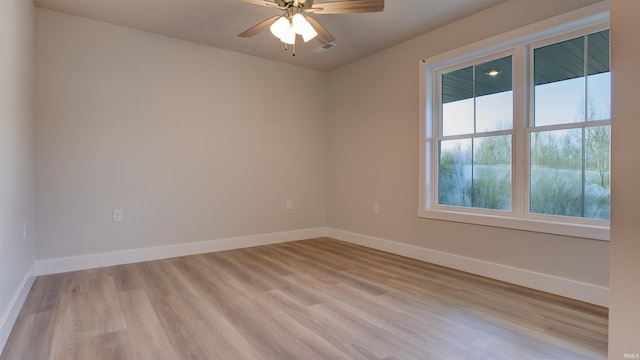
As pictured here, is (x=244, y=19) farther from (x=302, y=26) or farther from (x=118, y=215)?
(x=118, y=215)

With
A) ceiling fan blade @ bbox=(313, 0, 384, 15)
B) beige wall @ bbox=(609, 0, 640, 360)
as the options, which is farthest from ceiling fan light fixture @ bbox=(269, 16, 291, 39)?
beige wall @ bbox=(609, 0, 640, 360)

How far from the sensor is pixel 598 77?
2.48m

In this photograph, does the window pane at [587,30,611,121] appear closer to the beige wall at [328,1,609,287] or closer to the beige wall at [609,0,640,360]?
the beige wall at [328,1,609,287]

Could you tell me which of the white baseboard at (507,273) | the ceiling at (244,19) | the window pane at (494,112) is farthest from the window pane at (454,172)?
the ceiling at (244,19)

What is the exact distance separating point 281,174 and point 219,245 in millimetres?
1289

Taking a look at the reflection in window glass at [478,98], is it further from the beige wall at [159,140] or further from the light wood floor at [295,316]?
the beige wall at [159,140]

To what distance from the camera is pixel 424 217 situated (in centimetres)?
359

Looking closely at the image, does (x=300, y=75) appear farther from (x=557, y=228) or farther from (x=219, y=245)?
(x=557, y=228)

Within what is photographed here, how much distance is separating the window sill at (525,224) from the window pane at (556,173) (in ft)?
0.46

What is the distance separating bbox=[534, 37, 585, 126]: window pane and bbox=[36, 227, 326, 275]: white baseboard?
3.29 meters

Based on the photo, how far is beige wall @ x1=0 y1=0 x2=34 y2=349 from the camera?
1854 mm

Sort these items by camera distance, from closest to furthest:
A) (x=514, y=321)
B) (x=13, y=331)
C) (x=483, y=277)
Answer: (x=13, y=331) → (x=514, y=321) → (x=483, y=277)

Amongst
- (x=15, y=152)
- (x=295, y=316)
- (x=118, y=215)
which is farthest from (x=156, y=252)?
(x=295, y=316)

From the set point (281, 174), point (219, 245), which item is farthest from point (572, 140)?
point (219, 245)
